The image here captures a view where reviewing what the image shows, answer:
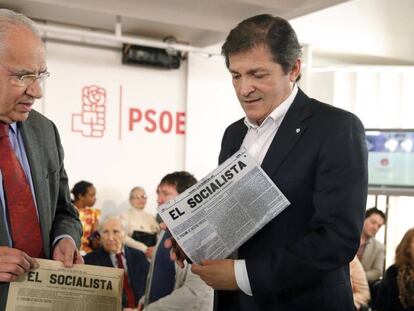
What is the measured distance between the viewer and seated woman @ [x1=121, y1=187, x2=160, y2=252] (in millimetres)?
5735

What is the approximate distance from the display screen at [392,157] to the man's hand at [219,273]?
484cm

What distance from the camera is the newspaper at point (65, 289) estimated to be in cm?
131

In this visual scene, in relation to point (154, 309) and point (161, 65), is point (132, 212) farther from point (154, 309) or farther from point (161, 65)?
point (154, 309)

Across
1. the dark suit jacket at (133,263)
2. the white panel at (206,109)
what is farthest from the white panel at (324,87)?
the dark suit jacket at (133,263)

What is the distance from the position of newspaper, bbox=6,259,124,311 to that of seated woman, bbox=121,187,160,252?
393cm

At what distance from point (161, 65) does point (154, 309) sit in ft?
16.2

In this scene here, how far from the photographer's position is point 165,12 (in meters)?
5.61

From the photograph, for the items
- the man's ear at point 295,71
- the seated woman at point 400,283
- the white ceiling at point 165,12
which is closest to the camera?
the man's ear at point 295,71

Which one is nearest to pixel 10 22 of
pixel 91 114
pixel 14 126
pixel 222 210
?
pixel 14 126

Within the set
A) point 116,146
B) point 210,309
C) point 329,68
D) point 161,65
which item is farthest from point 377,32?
point 210,309

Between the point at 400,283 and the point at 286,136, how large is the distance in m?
2.94

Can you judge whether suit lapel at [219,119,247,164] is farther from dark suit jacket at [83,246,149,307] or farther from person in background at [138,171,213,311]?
dark suit jacket at [83,246,149,307]

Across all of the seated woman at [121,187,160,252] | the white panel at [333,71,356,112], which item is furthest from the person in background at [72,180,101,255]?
the white panel at [333,71,356,112]

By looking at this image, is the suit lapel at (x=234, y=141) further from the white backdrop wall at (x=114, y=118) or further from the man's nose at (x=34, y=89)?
the white backdrop wall at (x=114, y=118)
